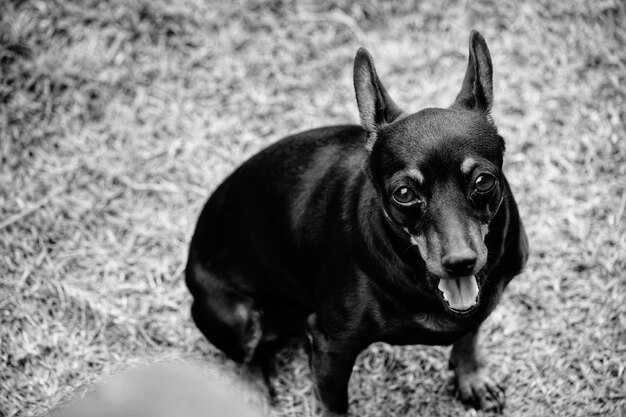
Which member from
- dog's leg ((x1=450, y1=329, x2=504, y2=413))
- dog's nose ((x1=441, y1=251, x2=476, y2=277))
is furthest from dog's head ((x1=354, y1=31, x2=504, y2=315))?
dog's leg ((x1=450, y1=329, x2=504, y2=413))

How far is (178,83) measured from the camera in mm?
6371

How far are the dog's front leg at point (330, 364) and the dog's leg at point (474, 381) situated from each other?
30.4 inches

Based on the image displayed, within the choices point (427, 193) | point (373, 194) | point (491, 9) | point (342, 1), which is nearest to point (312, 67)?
point (342, 1)

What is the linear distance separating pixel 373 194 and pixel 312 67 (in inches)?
113

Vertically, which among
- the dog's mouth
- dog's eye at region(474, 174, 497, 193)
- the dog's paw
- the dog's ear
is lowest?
the dog's paw

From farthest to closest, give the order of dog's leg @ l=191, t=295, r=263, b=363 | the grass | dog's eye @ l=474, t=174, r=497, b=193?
1. the grass
2. dog's leg @ l=191, t=295, r=263, b=363
3. dog's eye @ l=474, t=174, r=497, b=193

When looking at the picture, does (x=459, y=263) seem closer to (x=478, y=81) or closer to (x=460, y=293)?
(x=460, y=293)

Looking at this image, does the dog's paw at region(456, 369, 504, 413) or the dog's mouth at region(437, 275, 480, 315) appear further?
the dog's paw at region(456, 369, 504, 413)

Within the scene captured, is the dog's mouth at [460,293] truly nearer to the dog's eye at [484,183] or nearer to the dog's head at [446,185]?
the dog's head at [446,185]

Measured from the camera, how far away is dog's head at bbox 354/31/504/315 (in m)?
3.28

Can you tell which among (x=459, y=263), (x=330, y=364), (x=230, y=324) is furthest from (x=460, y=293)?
(x=230, y=324)

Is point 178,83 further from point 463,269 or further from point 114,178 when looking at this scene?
point 463,269

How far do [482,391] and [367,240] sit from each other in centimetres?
150

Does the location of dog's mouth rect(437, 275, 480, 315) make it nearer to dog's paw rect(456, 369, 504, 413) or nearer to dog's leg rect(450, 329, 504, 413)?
dog's leg rect(450, 329, 504, 413)
